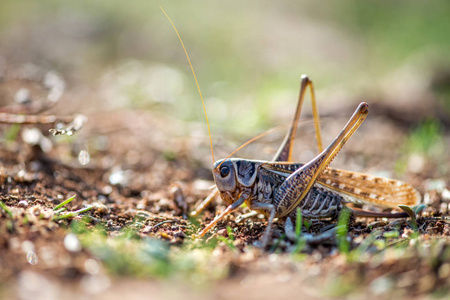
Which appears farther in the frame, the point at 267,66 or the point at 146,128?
the point at 267,66

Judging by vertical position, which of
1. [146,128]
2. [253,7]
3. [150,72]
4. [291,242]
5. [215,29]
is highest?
[253,7]

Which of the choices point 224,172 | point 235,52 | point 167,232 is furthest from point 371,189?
point 235,52

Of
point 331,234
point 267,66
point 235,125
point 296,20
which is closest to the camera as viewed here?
point 331,234

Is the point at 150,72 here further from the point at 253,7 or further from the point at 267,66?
the point at 253,7

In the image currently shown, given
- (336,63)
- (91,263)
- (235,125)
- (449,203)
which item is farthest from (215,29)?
(91,263)

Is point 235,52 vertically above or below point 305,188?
above

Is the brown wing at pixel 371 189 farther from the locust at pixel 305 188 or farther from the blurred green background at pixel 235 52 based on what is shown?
the blurred green background at pixel 235 52

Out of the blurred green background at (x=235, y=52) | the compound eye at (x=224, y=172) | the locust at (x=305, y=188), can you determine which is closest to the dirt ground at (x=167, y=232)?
the locust at (x=305, y=188)

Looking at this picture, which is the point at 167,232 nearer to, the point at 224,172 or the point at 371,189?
the point at 224,172
